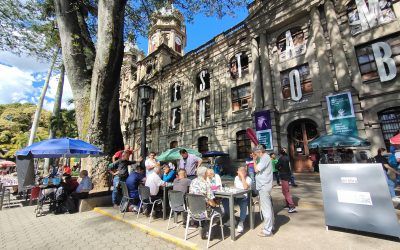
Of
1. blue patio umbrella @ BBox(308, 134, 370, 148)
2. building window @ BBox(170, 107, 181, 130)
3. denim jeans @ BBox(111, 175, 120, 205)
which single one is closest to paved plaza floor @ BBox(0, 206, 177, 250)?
denim jeans @ BBox(111, 175, 120, 205)

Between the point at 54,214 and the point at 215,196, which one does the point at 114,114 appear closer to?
the point at 54,214

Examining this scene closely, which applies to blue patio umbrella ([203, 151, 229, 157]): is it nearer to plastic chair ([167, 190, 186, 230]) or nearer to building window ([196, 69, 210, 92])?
building window ([196, 69, 210, 92])

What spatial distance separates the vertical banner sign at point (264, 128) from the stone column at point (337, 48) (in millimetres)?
4393

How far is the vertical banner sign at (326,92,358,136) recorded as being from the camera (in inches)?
416

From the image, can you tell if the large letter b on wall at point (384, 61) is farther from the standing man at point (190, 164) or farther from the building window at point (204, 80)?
the building window at point (204, 80)

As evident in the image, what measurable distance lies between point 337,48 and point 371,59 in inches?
70.0

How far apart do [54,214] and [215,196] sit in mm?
6069

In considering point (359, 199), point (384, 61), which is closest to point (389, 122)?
point (384, 61)

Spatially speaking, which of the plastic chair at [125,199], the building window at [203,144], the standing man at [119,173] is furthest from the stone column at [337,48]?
the plastic chair at [125,199]

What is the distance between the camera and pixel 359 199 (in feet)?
13.7

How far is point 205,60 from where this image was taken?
64.0 feet

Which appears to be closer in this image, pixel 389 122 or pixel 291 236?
pixel 291 236

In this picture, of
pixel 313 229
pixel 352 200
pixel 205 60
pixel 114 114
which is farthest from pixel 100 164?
pixel 205 60

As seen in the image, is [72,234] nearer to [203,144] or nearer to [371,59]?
[203,144]
